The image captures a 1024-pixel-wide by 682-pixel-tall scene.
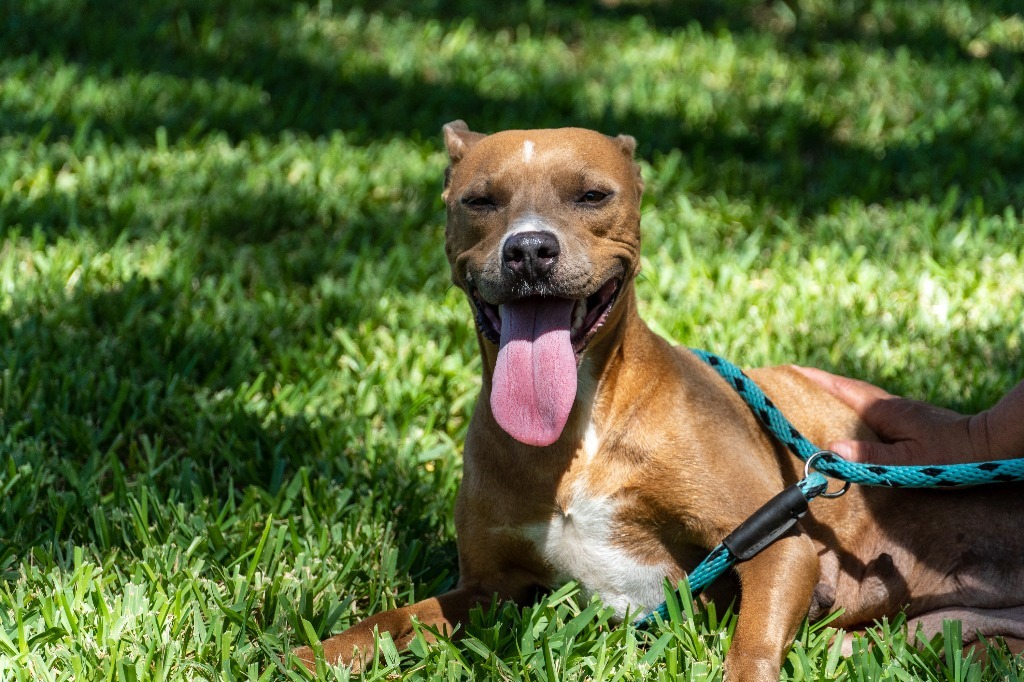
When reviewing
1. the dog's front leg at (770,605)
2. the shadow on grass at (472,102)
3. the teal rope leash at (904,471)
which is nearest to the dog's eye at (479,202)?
the teal rope leash at (904,471)

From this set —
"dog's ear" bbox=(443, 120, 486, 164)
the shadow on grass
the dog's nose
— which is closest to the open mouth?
the dog's nose

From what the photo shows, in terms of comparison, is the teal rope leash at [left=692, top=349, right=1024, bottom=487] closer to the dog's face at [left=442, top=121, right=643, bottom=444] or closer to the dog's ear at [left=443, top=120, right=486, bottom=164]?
the dog's face at [left=442, top=121, right=643, bottom=444]

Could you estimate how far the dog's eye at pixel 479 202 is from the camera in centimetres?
338

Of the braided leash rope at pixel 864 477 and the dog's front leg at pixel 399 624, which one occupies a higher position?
the braided leash rope at pixel 864 477

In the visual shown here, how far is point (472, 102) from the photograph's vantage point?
299 inches

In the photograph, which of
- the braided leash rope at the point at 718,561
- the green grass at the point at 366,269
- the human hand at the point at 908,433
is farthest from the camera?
the human hand at the point at 908,433

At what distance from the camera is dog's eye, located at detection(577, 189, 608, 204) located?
11.0 feet

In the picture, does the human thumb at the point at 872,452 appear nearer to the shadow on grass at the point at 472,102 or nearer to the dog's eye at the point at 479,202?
the dog's eye at the point at 479,202

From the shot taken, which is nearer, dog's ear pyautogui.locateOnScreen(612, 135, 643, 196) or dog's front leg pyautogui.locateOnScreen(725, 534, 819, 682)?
dog's front leg pyautogui.locateOnScreen(725, 534, 819, 682)

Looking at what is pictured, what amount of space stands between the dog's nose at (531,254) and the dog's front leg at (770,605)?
972 millimetres

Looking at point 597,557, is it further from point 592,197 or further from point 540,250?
point 592,197

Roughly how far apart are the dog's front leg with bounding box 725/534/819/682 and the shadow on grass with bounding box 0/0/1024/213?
3513mm

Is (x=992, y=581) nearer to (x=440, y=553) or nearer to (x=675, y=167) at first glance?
(x=440, y=553)

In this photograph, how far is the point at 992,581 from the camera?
3.38 m
